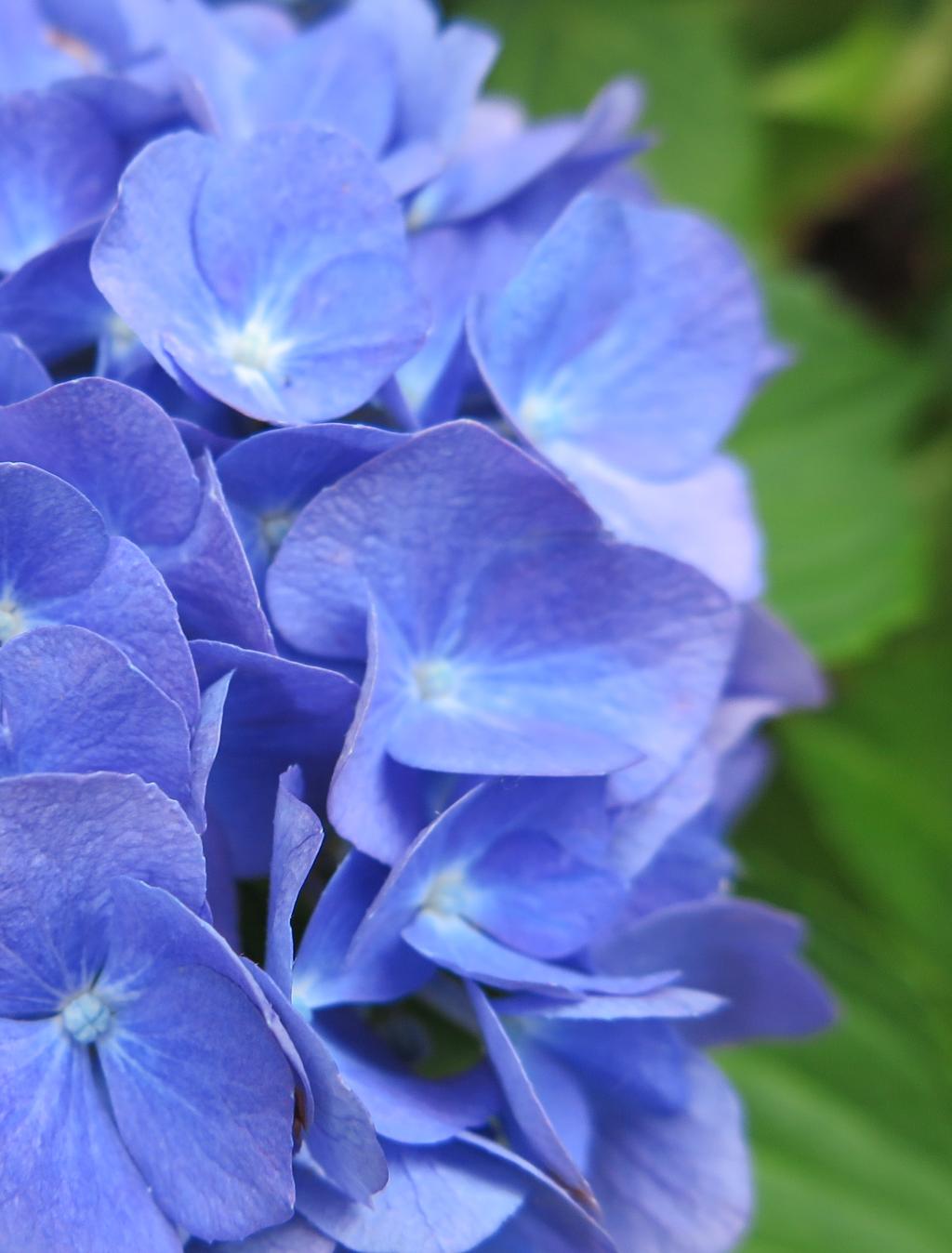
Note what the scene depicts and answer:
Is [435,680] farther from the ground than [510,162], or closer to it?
closer to it

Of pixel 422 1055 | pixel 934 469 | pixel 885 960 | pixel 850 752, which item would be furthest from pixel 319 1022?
pixel 934 469

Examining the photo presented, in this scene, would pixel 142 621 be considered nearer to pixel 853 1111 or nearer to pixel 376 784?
pixel 376 784

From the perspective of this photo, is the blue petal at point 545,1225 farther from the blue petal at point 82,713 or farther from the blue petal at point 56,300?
the blue petal at point 56,300

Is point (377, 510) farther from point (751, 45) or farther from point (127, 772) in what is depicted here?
point (751, 45)

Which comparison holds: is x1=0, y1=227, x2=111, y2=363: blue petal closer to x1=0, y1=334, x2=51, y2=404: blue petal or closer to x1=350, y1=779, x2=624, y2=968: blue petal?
x1=0, y1=334, x2=51, y2=404: blue petal

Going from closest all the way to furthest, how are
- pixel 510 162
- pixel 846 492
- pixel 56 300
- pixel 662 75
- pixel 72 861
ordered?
1. pixel 72 861
2. pixel 56 300
3. pixel 510 162
4. pixel 846 492
5. pixel 662 75

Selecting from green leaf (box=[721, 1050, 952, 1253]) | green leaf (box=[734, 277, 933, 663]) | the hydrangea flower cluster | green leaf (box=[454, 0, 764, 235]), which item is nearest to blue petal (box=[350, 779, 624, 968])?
the hydrangea flower cluster

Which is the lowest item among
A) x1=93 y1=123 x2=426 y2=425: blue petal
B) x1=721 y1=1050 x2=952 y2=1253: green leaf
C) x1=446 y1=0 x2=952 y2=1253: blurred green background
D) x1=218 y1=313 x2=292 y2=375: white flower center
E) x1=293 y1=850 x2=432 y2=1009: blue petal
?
x1=721 y1=1050 x2=952 y2=1253: green leaf

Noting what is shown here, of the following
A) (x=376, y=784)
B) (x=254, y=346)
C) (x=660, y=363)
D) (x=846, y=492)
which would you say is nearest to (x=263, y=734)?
(x=376, y=784)
